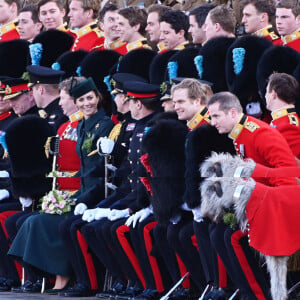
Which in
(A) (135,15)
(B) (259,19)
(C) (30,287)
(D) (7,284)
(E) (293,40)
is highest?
(B) (259,19)

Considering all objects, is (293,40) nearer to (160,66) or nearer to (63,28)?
(160,66)

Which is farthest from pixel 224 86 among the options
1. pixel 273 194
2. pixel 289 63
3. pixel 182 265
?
pixel 273 194

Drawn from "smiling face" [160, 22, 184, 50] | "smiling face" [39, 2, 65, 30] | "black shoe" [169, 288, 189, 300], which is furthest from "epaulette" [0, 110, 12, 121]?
"black shoe" [169, 288, 189, 300]

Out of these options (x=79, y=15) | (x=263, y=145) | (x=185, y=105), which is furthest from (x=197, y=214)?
(x=79, y=15)

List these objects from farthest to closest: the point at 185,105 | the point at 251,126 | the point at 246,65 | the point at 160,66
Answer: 1. the point at 160,66
2. the point at 246,65
3. the point at 185,105
4. the point at 251,126

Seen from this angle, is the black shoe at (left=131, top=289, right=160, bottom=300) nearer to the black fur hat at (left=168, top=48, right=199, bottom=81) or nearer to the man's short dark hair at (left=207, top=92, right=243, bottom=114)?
the man's short dark hair at (left=207, top=92, right=243, bottom=114)

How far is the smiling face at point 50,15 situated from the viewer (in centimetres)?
1416

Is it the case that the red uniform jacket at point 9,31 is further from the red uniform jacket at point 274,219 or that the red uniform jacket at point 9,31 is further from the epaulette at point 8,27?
the red uniform jacket at point 274,219

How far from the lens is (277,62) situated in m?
10.5

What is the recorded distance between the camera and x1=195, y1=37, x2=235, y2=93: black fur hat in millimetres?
11180

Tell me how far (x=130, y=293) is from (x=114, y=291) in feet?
0.87

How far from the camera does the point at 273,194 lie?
8.92m

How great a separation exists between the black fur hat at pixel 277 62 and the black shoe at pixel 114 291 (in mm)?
2208

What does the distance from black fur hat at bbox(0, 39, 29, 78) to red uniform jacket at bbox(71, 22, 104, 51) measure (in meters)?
0.67
